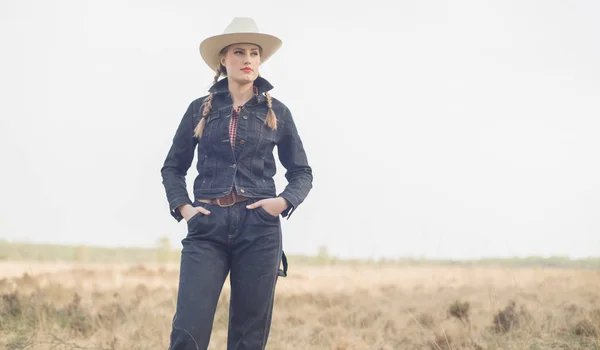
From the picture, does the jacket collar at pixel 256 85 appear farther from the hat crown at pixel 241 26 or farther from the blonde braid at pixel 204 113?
the hat crown at pixel 241 26

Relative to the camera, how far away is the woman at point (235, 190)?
14.9ft

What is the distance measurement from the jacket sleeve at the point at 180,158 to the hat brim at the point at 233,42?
1.33 ft

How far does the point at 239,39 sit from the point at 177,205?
1.24 metres

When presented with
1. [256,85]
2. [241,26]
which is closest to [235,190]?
[256,85]

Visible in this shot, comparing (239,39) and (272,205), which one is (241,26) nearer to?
(239,39)

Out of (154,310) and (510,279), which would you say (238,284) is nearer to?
(154,310)

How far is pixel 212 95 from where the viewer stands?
4.97m

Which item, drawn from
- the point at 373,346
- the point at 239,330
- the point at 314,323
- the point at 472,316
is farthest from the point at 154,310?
the point at 239,330

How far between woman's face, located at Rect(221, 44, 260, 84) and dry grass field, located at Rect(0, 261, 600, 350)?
3.37 meters

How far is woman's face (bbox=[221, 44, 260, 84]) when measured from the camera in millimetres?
4836

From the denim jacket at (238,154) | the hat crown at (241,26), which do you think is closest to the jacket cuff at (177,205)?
the denim jacket at (238,154)

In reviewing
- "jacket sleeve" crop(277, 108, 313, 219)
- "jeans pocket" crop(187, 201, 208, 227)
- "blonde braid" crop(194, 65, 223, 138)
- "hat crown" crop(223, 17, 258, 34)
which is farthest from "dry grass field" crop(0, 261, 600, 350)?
"hat crown" crop(223, 17, 258, 34)

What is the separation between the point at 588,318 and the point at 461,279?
4369 mm

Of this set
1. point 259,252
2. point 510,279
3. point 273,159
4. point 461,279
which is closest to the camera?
point 259,252
